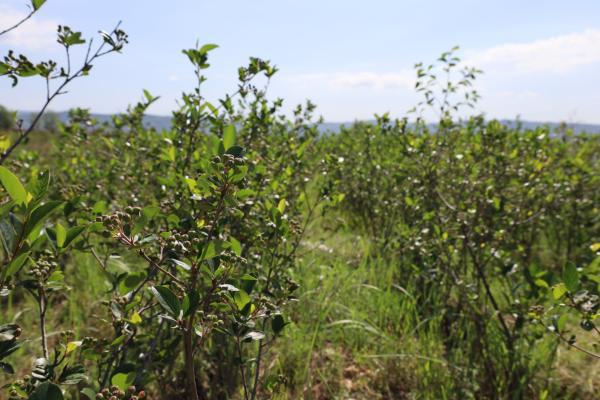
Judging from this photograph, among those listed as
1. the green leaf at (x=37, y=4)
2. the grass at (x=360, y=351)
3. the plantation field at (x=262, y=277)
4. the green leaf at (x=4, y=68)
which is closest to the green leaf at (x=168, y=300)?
the plantation field at (x=262, y=277)

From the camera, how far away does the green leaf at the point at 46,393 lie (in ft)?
2.77

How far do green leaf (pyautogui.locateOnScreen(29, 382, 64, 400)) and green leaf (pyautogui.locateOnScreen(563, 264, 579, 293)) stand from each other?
4.96ft

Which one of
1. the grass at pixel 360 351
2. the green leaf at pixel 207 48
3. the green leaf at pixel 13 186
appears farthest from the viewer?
the grass at pixel 360 351

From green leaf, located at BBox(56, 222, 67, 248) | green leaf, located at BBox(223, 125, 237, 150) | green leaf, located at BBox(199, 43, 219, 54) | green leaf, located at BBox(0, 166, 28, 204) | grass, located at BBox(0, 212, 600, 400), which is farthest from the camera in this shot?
grass, located at BBox(0, 212, 600, 400)

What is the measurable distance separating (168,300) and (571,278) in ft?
4.25

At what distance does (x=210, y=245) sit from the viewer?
1091 millimetres

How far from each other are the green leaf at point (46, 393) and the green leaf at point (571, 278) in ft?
4.96

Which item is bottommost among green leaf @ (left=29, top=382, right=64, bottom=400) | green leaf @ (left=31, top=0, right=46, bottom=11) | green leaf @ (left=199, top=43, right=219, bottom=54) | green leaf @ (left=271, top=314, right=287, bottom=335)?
green leaf @ (left=271, top=314, right=287, bottom=335)

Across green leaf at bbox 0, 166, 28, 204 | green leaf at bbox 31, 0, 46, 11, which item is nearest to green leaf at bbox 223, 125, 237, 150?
green leaf at bbox 0, 166, 28, 204

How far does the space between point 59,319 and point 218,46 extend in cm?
260

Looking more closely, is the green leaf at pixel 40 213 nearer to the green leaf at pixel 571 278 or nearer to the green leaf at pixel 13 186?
the green leaf at pixel 13 186

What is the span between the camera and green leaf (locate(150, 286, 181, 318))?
100cm

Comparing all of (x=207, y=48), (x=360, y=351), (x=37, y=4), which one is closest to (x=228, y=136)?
(x=37, y=4)

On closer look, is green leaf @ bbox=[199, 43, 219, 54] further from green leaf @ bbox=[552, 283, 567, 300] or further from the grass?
green leaf @ bbox=[552, 283, 567, 300]
